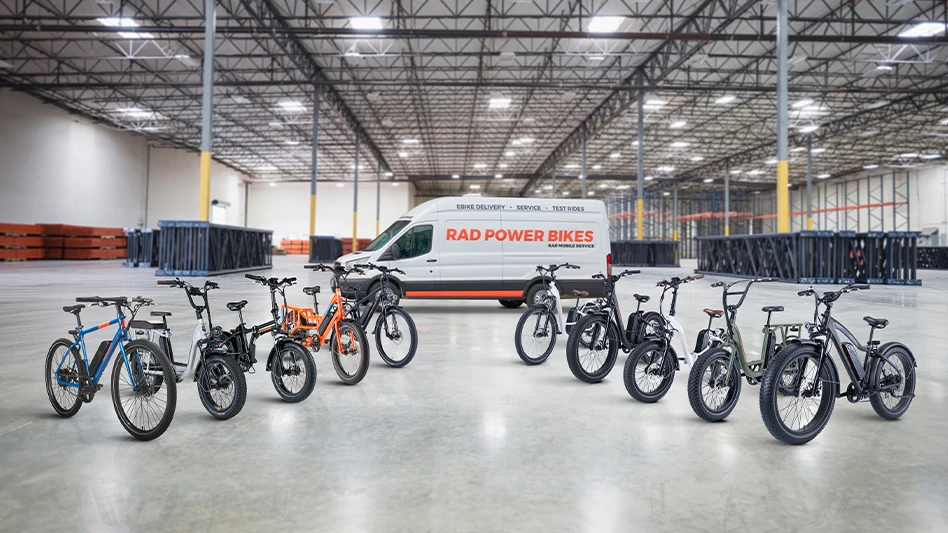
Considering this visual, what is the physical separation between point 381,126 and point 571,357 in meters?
34.1

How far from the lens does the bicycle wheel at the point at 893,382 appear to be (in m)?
3.87

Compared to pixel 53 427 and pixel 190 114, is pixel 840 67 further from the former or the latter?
pixel 190 114

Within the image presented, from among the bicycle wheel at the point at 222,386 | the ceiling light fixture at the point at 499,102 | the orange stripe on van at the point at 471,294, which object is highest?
the ceiling light fixture at the point at 499,102

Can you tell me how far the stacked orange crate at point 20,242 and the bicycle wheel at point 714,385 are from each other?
109ft

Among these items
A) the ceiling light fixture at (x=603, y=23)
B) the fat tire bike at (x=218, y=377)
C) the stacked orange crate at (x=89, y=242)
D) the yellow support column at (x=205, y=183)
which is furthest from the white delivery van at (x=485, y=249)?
the stacked orange crate at (x=89, y=242)

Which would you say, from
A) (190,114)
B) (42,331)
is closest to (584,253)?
(42,331)

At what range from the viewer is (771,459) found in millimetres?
3217

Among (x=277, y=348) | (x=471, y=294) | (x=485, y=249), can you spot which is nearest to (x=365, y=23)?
(x=485, y=249)

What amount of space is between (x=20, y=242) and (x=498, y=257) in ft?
95.5

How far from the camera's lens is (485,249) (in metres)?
10.6

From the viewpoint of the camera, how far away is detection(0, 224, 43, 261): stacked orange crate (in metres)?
27.3

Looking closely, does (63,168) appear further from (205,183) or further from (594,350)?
(594,350)

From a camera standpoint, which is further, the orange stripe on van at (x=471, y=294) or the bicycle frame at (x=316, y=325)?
the orange stripe on van at (x=471, y=294)

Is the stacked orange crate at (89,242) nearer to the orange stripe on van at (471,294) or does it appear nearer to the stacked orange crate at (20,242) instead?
the stacked orange crate at (20,242)
